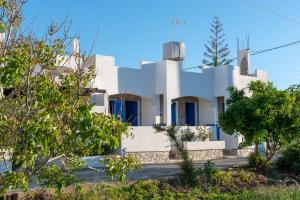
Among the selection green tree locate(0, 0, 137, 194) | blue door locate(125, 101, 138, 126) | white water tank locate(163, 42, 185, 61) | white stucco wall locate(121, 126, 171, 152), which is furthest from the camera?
white water tank locate(163, 42, 185, 61)

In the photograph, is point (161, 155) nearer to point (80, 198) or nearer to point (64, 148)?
point (80, 198)

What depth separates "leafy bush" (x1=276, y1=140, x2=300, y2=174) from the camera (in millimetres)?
15523

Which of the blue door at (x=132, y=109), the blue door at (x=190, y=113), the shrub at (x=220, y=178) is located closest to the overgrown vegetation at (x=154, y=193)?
the shrub at (x=220, y=178)

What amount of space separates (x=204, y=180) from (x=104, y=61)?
951 centimetres

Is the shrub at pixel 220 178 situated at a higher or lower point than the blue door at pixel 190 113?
lower

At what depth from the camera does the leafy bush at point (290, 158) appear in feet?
A: 50.9

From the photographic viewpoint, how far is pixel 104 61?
20453 mm

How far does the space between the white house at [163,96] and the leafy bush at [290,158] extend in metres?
6.17

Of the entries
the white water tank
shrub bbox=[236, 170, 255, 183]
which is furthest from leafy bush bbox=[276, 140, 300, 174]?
the white water tank

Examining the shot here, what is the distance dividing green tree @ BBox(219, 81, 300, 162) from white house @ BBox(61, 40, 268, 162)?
5.98 m

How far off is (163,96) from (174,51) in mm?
3641

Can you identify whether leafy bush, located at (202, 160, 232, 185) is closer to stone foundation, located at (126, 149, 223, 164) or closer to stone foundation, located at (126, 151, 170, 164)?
stone foundation, located at (126, 149, 223, 164)

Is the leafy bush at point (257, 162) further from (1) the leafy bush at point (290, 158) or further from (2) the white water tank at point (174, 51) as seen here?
(2) the white water tank at point (174, 51)

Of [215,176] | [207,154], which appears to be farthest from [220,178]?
[207,154]
